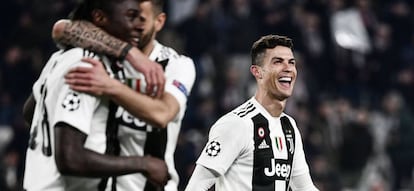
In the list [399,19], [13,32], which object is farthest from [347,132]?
[13,32]

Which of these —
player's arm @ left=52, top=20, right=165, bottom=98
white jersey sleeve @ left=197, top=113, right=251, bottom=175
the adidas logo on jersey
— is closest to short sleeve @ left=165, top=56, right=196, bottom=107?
player's arm @ left=52, top=20, right=165, bottom=98

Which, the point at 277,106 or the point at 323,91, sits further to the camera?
the point at 323,91

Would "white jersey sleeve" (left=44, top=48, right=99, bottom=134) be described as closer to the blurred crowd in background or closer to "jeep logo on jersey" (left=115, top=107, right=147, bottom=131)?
"jeep logo on jersey" (left=115, top=107, right=147, bottom=131)

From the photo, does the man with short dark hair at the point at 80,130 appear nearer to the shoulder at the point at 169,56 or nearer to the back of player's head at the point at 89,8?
the back of player's head at the point at 89,8

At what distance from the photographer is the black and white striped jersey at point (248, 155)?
6.11m

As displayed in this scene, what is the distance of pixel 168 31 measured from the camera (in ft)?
47.5

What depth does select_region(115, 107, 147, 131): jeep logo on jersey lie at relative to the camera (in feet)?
13.4

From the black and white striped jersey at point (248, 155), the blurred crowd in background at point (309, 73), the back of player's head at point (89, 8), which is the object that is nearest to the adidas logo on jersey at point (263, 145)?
the black and white striped jersey at point (248, 155)

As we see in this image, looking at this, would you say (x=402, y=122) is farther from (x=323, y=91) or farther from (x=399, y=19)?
(x=399, y=19)

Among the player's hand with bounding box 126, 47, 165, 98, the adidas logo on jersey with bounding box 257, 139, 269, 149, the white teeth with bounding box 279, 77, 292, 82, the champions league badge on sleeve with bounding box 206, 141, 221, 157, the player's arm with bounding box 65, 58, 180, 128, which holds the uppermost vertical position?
the white teeth with bounding box 279, 77, 292, 82

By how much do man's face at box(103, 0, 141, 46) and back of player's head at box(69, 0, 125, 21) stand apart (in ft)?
0.07

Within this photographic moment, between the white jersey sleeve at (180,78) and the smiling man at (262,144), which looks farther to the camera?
the smiling man at (262,144)

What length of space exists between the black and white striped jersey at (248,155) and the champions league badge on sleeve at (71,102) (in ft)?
7.47

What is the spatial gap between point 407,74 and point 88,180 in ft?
40.5
